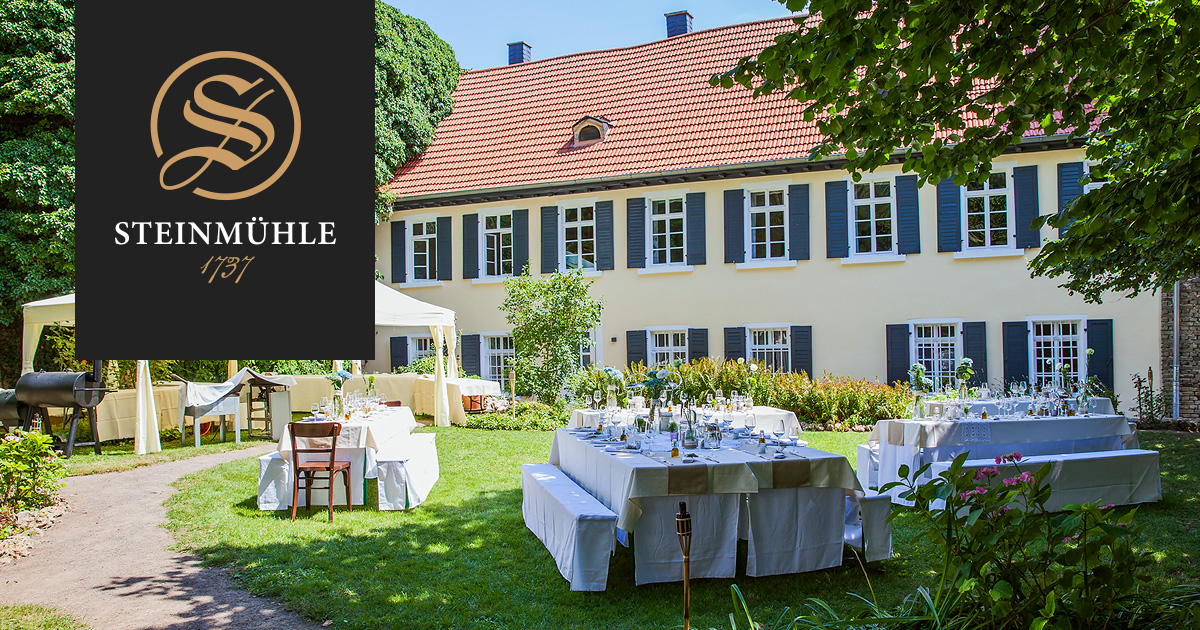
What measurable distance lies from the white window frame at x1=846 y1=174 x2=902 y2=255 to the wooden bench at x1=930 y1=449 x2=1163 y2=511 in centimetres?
863

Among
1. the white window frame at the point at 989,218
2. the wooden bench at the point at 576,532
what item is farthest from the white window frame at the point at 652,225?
the wooden bench at the point at 576,532

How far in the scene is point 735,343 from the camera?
53.7ft

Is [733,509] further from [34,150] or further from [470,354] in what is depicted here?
[34,150]

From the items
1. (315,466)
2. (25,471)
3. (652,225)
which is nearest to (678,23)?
A: (652,225)

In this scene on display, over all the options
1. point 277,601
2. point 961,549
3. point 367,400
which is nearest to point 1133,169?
point 961,549

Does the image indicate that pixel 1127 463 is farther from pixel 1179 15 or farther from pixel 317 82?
pixel 317 82

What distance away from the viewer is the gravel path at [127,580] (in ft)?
15.3

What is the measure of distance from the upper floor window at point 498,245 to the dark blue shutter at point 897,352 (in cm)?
866

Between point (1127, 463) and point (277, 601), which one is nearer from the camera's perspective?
point (277, 601)

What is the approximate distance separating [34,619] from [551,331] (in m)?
11.0

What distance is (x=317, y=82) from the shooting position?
2105 millimetres

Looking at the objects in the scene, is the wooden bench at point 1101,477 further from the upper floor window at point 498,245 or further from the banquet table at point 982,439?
the upper floor window at point 498,245

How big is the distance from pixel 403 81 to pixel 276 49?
727 inches

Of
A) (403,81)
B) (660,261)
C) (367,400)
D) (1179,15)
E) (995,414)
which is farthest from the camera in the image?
(403,81)
